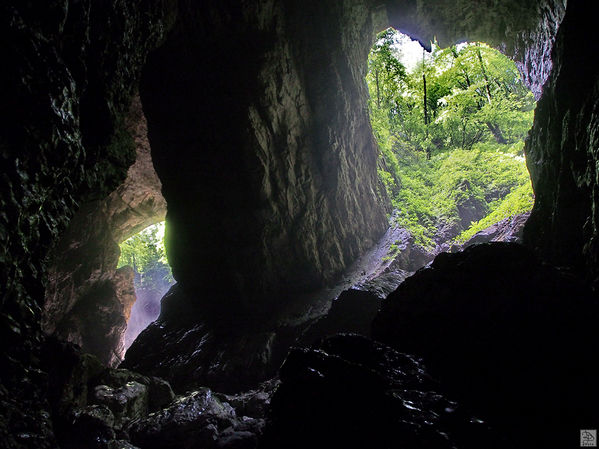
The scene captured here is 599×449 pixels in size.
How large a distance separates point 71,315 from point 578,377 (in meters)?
15.6

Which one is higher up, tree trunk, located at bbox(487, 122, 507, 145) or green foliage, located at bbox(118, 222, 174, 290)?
tree trunk, located at bbox(487, 122, 507, 145)

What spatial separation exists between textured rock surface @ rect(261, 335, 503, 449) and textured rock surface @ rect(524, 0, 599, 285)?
7.75 ft

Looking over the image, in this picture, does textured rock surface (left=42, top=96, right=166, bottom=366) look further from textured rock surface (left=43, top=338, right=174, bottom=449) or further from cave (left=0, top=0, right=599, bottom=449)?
textured rock surface (left=43, top=338, right=174, bottom=449)

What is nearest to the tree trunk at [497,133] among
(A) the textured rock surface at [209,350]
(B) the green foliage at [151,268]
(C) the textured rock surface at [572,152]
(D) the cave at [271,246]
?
(D) the cave at [271,246]

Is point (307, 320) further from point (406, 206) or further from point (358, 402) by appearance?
point (406, 206)

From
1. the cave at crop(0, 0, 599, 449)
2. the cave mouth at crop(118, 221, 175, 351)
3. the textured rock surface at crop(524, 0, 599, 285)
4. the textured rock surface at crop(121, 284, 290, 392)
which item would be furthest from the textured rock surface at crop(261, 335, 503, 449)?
the cave mouth at crop(118, 221, 175, 351)

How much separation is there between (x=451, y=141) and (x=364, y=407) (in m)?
17.3

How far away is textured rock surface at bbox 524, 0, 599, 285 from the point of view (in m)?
3.83

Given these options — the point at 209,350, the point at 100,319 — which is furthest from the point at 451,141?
the point at 100,319

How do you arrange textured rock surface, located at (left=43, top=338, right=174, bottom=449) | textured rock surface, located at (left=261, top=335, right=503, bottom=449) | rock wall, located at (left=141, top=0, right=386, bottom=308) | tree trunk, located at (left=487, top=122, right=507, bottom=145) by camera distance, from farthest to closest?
1. tree trunk, located at (left=487, top=122, right=507, bottom=145)
2. rock wall, located at (left=141, top=0, right=386, bottom=308)
3. textured rock surface, located at (left=43, top=338, right=174, bottom=449)
4. textured rock surface, located at (left=261, top=335, right=503, bottom=449)

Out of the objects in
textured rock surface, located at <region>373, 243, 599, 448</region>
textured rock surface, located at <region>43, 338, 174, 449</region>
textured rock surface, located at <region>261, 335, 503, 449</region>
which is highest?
textured rock surface, located at <region>373, 243, 599, 448</region>

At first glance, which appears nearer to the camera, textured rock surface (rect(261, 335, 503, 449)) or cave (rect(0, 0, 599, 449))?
textured rock surface (rect(261, 335, 503, 449))

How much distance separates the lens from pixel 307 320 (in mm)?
8930

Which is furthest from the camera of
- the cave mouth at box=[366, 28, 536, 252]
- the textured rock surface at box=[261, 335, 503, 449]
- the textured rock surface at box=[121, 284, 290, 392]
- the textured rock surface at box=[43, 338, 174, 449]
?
the cave mouth at box=[366, 28, 536, 252]
